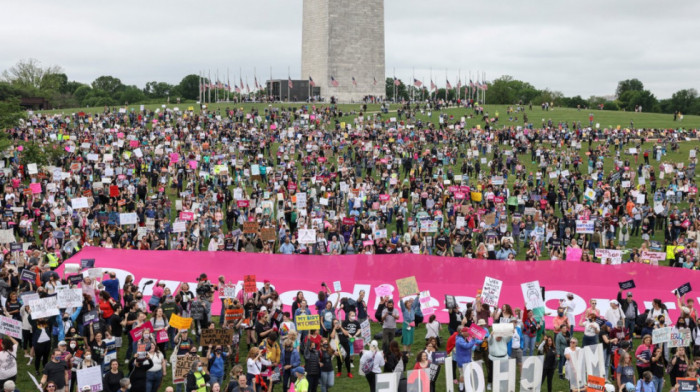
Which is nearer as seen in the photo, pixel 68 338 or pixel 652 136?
pixel 68 338

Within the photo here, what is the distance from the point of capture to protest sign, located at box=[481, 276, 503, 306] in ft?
61.0

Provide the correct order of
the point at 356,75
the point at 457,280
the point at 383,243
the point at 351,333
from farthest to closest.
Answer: the point at 356,75 → the point at 383,243 → the point at 457,280 → the point at 351,333

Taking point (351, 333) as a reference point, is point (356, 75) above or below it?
above

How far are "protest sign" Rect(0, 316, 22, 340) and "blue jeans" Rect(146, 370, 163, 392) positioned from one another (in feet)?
10.7

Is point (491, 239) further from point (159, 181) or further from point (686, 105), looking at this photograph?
point (686, 105)

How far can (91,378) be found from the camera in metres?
14.3

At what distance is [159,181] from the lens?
138 ft

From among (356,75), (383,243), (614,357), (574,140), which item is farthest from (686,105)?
(614,357)

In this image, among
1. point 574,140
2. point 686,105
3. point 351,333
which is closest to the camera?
point 351,333

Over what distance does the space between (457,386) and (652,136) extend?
46.6 metres

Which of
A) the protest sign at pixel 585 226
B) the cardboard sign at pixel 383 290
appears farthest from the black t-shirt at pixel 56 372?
the protest sign at pixel 585 226

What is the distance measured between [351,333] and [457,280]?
19.9 feet

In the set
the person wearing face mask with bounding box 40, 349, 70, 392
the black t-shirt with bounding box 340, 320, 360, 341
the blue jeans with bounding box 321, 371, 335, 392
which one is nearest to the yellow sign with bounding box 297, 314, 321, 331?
the black t-shirt with bounding box 340, 320, 360, 341

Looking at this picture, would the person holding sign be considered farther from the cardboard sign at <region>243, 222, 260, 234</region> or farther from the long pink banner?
the cardboard sign at <region>243, 222, 260, 234</region>
